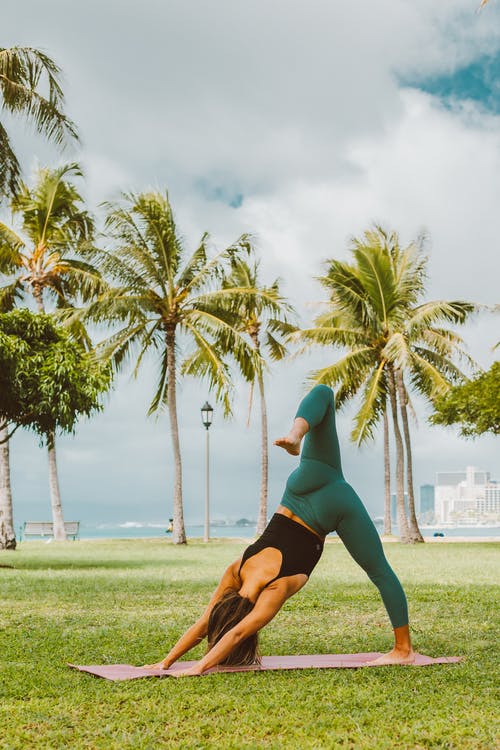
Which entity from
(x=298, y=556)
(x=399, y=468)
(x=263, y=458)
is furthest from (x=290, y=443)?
(x=263, y=458)

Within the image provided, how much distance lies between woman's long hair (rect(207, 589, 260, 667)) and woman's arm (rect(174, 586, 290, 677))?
8 centimetres

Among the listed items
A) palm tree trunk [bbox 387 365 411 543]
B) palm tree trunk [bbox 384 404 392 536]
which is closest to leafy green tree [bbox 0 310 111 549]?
palm tree trunk [bbox 387 365 411 543]

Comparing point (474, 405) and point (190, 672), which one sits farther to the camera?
point (474, 405)

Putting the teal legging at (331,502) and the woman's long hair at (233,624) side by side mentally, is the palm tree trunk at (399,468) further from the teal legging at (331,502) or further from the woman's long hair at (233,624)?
the woman's long hair at (233,624)

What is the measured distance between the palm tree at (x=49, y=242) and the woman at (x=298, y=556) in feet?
75.4

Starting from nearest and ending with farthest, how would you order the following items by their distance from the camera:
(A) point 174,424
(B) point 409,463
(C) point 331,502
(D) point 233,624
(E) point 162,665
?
(D) point 233,624 < (E) point 162,665 < (C) point 331,502 < (A) point 174,424 < (B) point 409,463

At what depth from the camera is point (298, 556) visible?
5641mm

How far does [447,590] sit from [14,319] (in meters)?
9.91

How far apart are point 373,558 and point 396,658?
69 cm

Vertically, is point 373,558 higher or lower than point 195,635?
higher

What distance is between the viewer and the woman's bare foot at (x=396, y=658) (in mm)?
5742

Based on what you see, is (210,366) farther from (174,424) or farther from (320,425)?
(320,425)

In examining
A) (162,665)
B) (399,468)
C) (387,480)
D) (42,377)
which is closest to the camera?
(162,665)

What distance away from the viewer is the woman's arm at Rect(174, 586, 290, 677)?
→ 5385mm
